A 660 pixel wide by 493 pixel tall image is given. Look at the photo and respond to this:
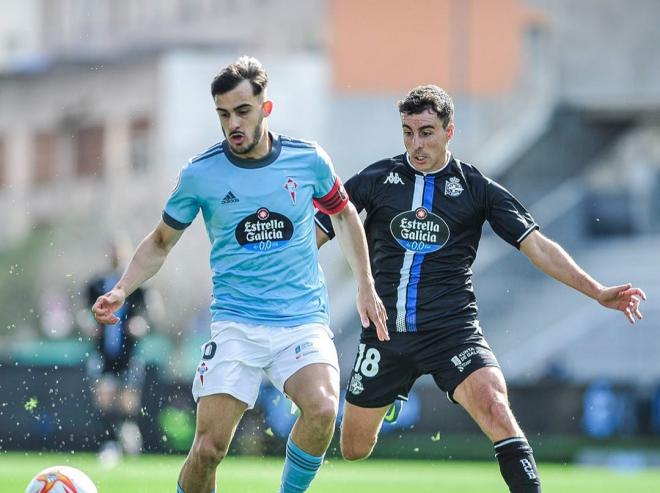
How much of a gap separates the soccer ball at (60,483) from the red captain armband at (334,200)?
209 cm

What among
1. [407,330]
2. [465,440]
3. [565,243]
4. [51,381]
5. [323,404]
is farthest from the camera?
[565,243]

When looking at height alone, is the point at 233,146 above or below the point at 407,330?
above

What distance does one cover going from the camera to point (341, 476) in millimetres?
15453

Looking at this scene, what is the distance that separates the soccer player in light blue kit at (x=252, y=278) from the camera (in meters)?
8.45

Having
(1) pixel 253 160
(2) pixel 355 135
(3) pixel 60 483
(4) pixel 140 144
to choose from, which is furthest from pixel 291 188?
(4) pixel 140 144

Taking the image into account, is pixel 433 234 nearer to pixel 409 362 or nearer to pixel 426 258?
pixel 426 258

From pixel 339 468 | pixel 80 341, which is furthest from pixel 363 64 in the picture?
pixel 339 468

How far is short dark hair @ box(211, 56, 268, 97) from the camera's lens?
27.5 ft

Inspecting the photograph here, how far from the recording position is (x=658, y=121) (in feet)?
120

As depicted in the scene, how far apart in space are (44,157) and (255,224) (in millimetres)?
43565

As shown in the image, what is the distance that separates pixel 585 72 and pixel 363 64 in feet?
27.3

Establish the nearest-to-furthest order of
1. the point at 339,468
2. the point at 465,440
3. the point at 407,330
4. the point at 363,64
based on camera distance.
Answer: the point at 407,330
the point at 339,468
the point at 465,440
the point at 363,64

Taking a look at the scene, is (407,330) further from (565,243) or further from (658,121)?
(658,121)

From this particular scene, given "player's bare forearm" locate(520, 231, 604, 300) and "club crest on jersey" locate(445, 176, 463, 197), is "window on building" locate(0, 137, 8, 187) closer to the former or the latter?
"club crest on jersey" locate(445, 176, 463, 197)
